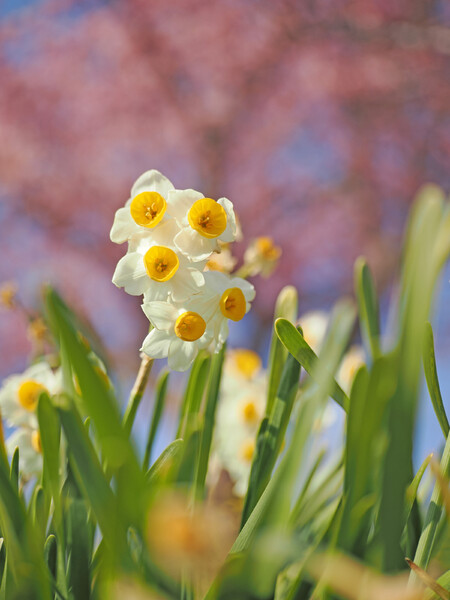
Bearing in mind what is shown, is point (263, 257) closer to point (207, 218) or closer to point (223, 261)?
point (223, 261)

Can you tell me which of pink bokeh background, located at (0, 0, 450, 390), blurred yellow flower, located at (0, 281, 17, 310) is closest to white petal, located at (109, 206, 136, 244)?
blurred yellow flower, located at (0, 281, 17, 310)

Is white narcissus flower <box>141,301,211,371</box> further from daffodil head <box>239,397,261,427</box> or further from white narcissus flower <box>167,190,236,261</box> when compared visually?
Answer: daffodil head <box>239,397,261,427</box>

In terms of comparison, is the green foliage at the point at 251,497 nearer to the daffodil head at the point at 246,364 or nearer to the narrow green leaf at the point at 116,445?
the narrow green leaf at the point at 116,445

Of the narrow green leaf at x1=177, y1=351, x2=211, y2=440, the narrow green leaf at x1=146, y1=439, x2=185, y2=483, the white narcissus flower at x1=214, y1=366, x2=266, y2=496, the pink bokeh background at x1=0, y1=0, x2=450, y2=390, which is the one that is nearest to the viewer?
the narrow green leaf at x1=146, y1=439, x2=185, y2=483

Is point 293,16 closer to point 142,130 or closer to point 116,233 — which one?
point 142,130

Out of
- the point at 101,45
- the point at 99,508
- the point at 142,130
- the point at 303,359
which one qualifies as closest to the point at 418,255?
the point at 303,359

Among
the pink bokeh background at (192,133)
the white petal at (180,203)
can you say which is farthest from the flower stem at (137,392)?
the pink bokeh background at (192,133)

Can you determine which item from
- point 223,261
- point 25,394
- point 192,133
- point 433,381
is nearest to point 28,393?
point 25,394
